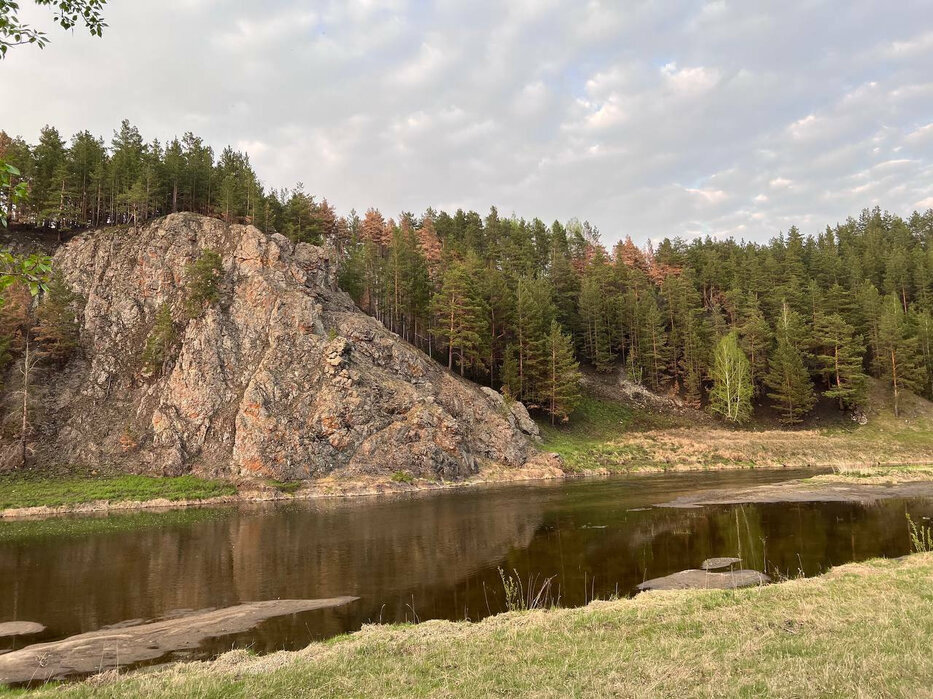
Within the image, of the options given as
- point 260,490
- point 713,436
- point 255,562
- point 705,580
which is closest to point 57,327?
point 260,490

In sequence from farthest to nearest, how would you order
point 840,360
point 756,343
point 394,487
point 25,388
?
1. point 756,343
2. point 840,360
3. point 394,487
4. point 25,388

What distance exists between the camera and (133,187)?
7156 centimetres

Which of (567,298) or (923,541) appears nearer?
(923,541)

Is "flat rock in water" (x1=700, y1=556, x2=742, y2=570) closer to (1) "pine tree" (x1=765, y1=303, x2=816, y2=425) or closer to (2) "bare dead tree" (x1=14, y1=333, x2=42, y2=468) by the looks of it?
(2) "bare dead tree" (x1=14, y1=333, x2=42, y2=468)

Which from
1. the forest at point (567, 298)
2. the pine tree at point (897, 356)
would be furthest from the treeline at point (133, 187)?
the pine tree at point (897, 356)

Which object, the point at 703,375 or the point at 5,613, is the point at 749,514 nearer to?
the point at 5,613

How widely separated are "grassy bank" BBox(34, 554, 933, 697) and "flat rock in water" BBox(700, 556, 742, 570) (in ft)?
19.5

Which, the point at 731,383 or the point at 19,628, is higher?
the point at 731,383

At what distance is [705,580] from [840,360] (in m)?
83.9

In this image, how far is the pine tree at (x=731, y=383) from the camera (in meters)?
80.4

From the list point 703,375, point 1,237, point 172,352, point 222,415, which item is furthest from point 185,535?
point 703,375

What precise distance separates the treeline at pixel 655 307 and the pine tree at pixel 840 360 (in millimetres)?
261

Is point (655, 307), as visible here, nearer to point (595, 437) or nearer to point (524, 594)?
point (595, 437)

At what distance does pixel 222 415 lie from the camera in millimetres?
57312
